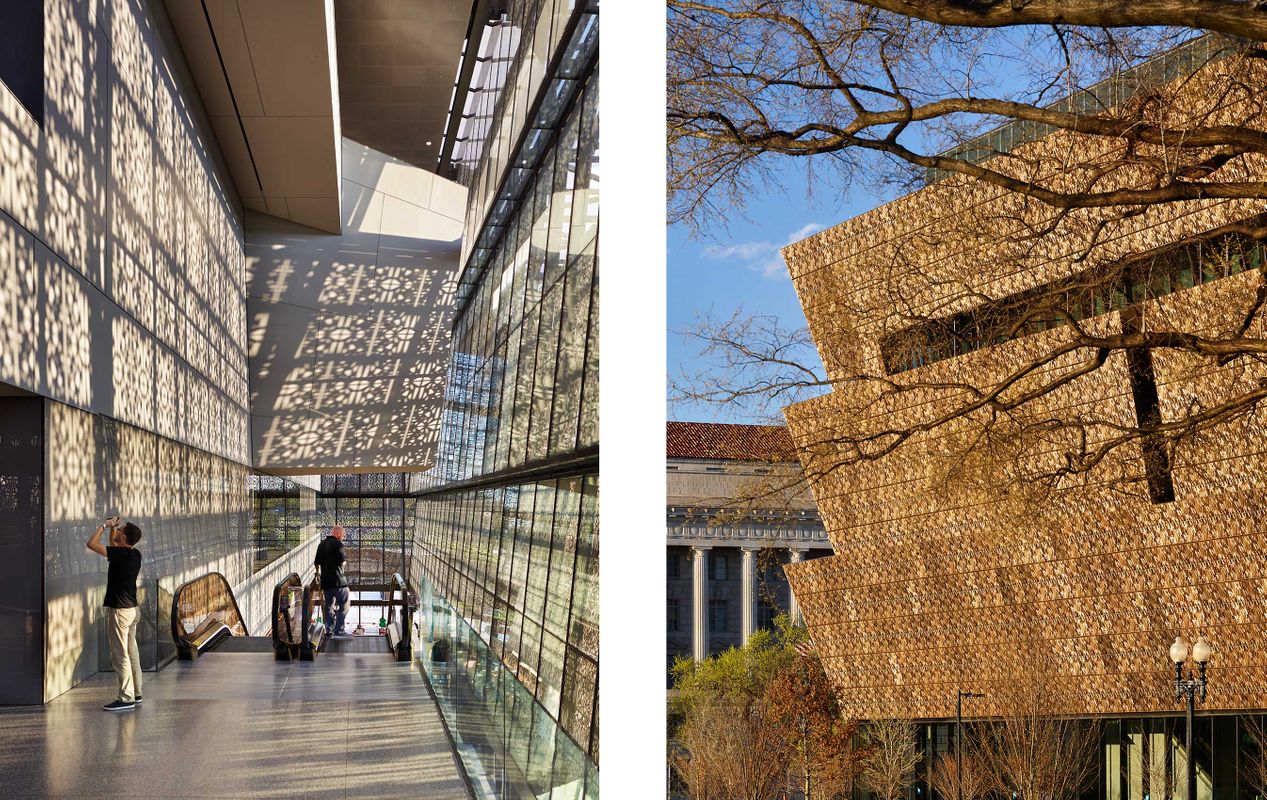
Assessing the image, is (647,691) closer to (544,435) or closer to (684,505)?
(544,435)

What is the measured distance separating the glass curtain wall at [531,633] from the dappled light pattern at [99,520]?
3.66 m

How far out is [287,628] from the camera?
11930 mm

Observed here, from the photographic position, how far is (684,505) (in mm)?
17438

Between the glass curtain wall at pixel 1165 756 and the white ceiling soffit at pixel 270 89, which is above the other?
the white ceiling soffit at pixel 270 89

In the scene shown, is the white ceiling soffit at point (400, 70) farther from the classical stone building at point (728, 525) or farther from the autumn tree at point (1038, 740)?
the autumn tree at point (1038, 740)

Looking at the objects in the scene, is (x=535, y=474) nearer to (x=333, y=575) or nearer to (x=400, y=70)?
(x=333, y=575)

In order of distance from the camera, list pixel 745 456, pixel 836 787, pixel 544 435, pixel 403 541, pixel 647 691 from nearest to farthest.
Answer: pixel 647 691, pixel 544 435, pixel 745 456, pixel 836 787, pixel 403 541

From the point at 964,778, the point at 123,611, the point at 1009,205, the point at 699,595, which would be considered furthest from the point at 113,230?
the point at 964,778

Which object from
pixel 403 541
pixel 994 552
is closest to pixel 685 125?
pixel 994 552

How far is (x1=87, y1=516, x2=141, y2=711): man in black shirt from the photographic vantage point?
7750 mm

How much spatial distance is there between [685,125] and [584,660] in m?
8.47

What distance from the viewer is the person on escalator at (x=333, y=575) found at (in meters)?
12.5

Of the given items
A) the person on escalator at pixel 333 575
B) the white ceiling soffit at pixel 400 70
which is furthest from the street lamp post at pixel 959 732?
the white ceiling soffit at pixel 400 70

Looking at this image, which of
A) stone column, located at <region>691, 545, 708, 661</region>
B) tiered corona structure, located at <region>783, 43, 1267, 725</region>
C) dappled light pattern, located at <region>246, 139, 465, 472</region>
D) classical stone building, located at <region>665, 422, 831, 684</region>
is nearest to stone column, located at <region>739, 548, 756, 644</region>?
classical stone building, located at <region>665, 422, 831, 684</region>
